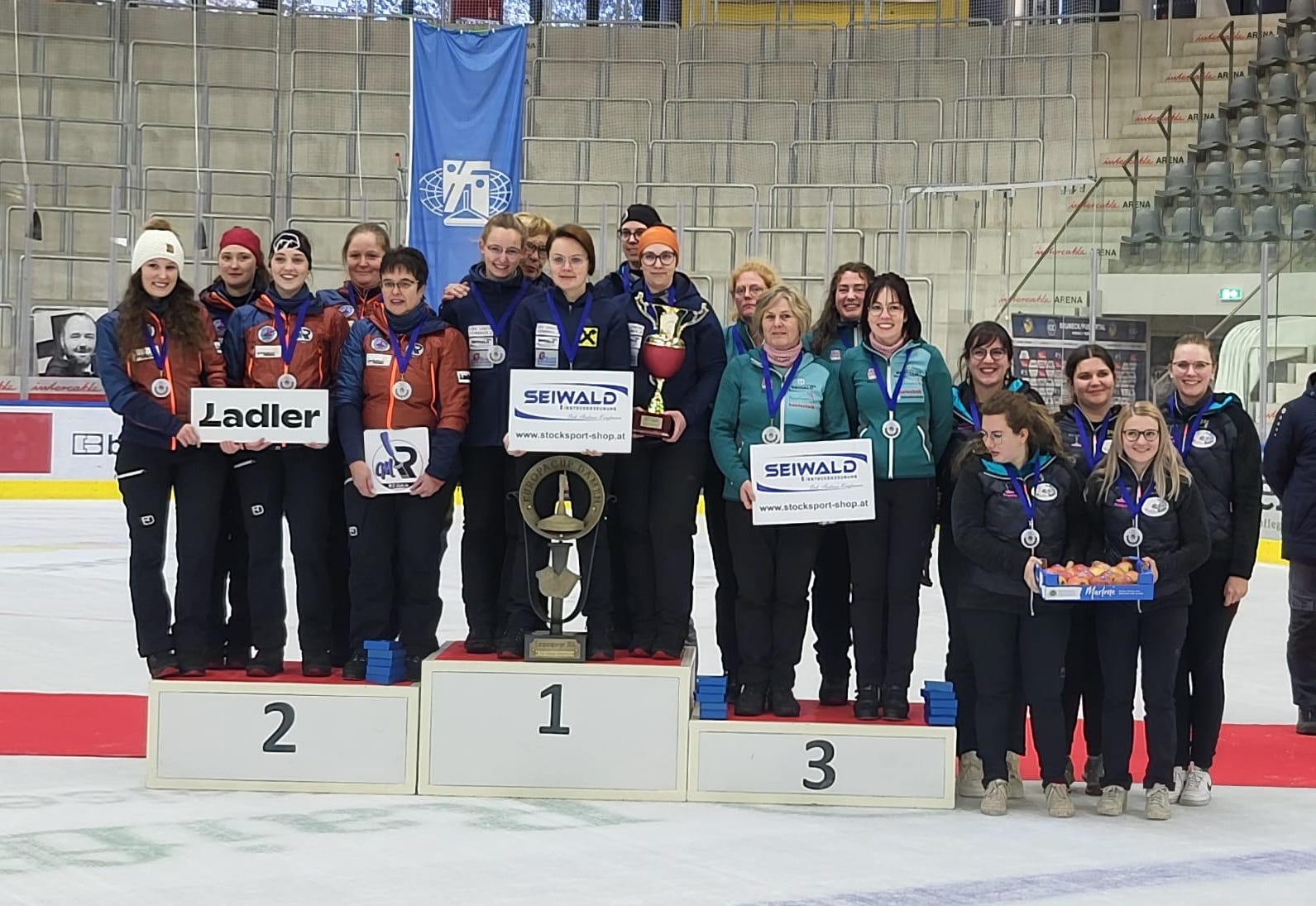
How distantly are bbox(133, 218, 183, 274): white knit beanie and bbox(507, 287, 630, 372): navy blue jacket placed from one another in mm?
1034

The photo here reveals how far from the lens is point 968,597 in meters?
5.04

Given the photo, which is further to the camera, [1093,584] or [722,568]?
[722,568]

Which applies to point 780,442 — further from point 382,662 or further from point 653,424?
point 382,662

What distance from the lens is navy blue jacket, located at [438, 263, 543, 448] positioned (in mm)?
5387

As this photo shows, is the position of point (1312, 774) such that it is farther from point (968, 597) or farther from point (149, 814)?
point (149, 814)

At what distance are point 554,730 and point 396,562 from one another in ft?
2.52

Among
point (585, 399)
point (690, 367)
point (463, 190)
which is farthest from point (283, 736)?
point (463, 190)

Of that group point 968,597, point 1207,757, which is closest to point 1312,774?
point 1207,757

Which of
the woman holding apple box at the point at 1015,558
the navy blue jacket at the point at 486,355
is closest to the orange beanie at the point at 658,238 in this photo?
the navy blue jacket at the point at 486,355

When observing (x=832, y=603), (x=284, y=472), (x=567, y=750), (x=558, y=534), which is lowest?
(x=567, y=750)

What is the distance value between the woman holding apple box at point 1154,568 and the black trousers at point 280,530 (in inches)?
88.7

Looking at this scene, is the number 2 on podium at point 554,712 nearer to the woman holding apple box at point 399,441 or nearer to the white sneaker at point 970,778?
the woman holding apple box at point 399,441

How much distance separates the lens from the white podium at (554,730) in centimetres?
502

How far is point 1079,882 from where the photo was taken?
4152 mm
